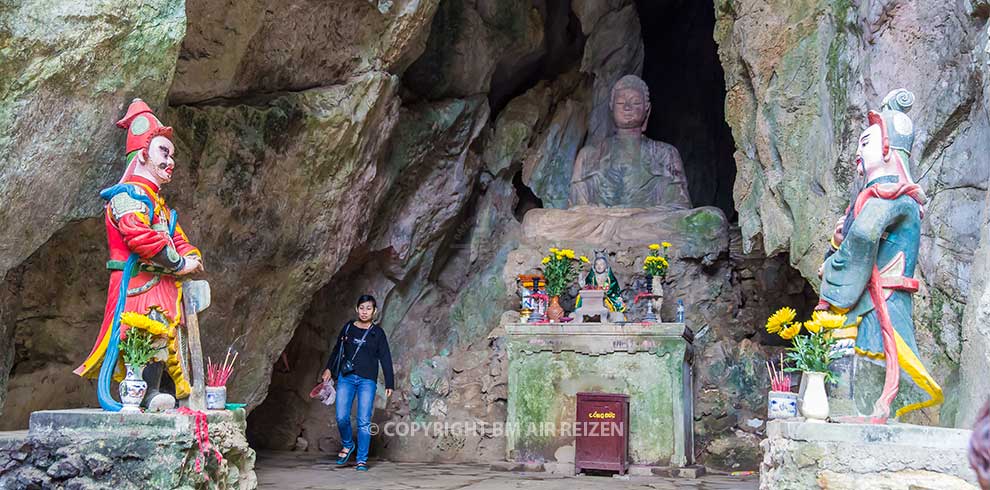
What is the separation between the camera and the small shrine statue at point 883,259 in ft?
13.6

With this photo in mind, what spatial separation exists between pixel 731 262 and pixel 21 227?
661 centimetres

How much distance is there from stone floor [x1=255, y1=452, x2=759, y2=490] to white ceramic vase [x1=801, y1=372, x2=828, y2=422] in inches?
93.1

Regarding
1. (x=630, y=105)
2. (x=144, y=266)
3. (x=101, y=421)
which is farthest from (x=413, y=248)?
(x=101, y=421)

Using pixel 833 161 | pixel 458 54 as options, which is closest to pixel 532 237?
pixel 458 54

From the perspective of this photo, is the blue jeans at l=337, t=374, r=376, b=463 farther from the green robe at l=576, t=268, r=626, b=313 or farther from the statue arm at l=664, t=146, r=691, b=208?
the statue arm at l=664, t=146, r=691, b=208

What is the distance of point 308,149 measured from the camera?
710cm

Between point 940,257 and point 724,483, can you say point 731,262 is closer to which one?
point 724,483

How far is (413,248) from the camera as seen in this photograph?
9.16m

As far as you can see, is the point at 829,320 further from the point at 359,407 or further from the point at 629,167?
the point at 629,167

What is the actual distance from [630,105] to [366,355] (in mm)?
5337

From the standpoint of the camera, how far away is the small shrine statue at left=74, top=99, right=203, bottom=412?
4.48 m

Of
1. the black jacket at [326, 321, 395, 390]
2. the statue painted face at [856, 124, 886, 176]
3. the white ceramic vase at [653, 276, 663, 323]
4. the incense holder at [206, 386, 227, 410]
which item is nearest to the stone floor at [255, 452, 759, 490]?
the black jacket at [326, 321, 395, 390]

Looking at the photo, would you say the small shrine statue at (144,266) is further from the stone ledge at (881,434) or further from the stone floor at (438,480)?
the stone ledge at (881,434)

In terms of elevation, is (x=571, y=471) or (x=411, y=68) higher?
(x=411, y=68)
